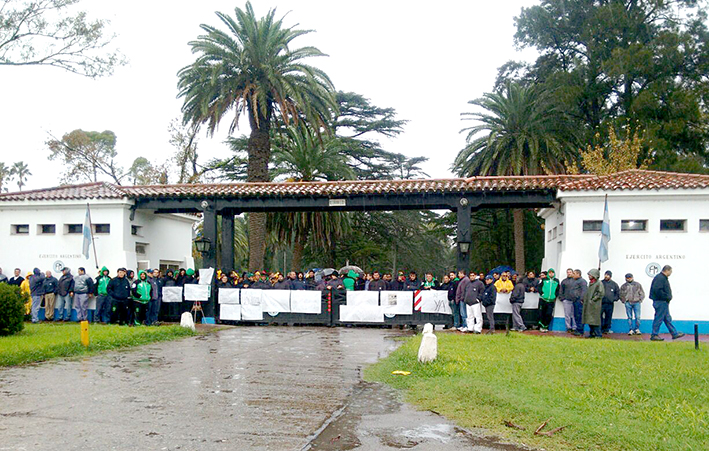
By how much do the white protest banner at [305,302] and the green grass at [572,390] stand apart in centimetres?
752

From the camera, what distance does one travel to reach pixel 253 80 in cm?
2777

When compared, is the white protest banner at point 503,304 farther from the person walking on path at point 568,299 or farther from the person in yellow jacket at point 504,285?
the person walking on path at point 568,299

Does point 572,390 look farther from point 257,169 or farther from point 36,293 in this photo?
point 257,169

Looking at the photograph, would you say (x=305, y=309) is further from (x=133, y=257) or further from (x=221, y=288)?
(x=133, y=257)

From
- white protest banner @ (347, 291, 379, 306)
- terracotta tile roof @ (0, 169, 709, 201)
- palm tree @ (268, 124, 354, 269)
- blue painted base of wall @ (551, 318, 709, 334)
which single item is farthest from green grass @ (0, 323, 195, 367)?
palm tree @ (268, 124, 354, 269)

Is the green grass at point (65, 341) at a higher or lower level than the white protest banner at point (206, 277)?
lower

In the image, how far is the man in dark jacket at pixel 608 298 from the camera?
711 inches

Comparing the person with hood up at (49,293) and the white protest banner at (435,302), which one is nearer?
the white protest banner at (435,302)

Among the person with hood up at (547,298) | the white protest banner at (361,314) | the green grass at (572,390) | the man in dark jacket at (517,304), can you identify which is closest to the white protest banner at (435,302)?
the white protest banner at (361,314)

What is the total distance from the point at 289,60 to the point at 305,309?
39.8ft

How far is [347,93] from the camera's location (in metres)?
44.1

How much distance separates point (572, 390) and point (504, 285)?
11.0m

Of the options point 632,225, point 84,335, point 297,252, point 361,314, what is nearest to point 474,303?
point 361,314

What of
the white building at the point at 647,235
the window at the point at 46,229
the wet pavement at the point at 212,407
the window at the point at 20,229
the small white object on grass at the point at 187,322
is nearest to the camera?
the wet pavement at the point at 212,407
